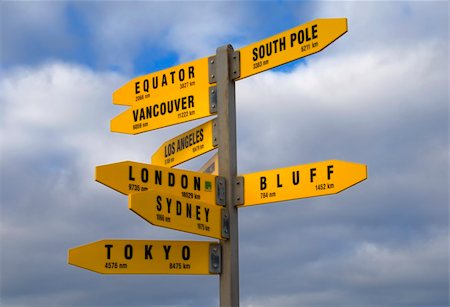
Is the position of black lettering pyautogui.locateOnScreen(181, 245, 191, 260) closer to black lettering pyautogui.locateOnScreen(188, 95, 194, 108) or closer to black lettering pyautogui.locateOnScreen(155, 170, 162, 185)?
black lettering pyautogui.locateOnScreen(155, 170, 162, 185)

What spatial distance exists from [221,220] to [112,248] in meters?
1.07

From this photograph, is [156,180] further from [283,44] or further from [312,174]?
[283,44]

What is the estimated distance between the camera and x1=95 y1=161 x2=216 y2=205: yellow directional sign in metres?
6.48

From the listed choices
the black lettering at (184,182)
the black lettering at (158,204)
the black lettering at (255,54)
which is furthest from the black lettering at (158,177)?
the black lettering at (255,54)

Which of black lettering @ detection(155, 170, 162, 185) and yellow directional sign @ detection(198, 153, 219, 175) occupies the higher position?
yellow directional sign @ detection(198, 153, 219, 175)

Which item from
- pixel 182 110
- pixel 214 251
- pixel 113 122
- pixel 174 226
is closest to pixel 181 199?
pixel 174 226

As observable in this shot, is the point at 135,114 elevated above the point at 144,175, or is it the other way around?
the point at 135,114

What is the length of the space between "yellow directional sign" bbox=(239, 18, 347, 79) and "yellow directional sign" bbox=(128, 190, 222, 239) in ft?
4.63

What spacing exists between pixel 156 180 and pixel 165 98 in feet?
3.84

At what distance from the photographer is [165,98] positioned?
7.69m

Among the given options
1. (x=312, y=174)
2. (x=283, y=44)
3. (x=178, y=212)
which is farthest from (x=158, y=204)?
(x=283, y=44)

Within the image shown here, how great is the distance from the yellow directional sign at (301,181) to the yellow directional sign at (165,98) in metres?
0.92

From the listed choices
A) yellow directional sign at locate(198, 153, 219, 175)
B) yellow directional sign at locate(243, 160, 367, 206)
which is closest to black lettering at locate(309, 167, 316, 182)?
yellow directional sign at locate(243, 160, 367, 206)

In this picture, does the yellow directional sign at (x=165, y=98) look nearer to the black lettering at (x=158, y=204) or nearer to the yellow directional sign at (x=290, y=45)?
the yellow directional sign at (x=290, y=45)
